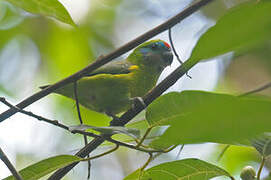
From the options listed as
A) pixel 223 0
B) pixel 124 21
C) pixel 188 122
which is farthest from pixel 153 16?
pixel 188 122

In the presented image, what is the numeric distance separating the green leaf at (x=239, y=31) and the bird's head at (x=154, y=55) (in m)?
2.20

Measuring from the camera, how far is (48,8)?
1.57 m

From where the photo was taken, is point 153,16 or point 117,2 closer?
point 117,2

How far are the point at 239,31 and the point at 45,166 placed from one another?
2.99 ft

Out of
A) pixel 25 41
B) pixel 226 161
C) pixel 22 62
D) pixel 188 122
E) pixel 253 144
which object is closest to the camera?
pixel 188 122

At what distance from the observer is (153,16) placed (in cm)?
708

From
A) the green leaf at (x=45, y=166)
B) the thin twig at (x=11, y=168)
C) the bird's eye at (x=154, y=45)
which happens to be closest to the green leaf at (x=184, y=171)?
the green leaf at (x=45, y=166)

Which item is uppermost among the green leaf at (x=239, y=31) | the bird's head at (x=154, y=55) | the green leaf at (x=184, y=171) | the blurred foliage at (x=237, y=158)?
the green leaf at (x=239, y=31)

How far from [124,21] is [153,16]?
510 mm

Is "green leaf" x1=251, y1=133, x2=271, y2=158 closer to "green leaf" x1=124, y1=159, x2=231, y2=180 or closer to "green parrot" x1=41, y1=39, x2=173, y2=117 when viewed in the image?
"green leaf" x1=124, y1=159, x2=231, y2=180

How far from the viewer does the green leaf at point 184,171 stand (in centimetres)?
154

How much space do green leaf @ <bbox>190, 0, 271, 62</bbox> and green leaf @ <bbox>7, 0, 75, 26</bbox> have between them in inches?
26.4

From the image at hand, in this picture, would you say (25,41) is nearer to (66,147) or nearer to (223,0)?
(66,147)

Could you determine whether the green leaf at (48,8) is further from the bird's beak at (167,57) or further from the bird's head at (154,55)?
the bird's beak at (167,57)
